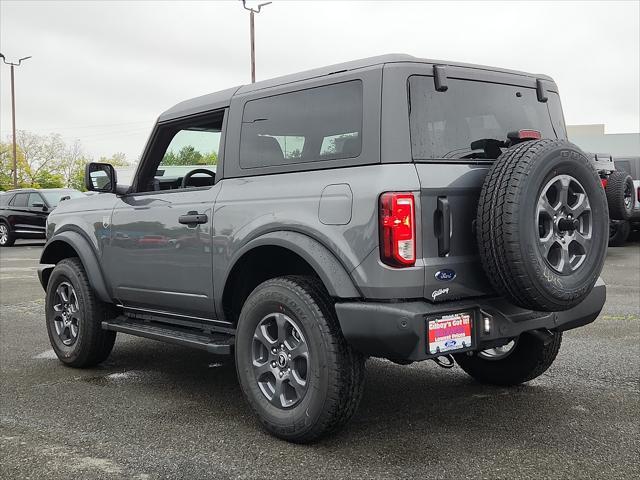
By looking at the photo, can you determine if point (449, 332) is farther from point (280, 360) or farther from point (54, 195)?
point (54, 195)

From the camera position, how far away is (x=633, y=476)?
3240 mm

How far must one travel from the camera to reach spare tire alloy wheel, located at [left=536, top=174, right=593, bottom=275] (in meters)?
3.45

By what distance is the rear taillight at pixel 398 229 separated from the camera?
132 inches

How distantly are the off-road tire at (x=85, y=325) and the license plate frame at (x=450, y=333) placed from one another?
2.94m

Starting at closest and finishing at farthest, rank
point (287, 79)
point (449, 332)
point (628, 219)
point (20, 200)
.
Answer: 1. point (449, 332)
2. point (287, 79)
3. point (628, 219)
4. point (20, 200)

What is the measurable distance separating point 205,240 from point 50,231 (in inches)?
83.3

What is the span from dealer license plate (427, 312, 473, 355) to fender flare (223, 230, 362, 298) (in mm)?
391

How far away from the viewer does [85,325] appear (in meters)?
5.36

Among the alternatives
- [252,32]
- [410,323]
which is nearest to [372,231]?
[410,323]

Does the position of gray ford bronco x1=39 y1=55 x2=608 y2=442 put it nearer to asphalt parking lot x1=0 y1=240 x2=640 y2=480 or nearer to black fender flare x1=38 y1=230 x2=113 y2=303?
asphalt parking lot x1=0 y1=240 x2=640 y2=480

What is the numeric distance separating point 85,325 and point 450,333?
305 cm

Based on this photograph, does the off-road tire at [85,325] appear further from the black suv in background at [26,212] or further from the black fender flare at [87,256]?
the black suv in background at [26,212]

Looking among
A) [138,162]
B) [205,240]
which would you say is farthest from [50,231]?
[205,240]

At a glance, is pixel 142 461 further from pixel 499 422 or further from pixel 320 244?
pixel 499 422
